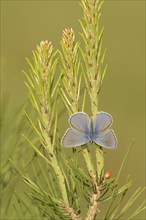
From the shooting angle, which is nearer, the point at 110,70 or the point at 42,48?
the point at 42,48

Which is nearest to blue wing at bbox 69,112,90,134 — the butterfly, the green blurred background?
the butterfly

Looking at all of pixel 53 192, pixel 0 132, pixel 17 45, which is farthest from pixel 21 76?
pixel 53 192

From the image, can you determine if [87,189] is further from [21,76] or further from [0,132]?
[21,76]

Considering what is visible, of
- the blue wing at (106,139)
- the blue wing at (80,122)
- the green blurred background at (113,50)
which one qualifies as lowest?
the blue wing at (106,139)

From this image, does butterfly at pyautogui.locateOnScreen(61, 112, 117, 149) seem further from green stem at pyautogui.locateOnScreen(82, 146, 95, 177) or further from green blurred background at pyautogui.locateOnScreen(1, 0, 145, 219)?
green blurred background at pyautogui.locateOnScreen(1, 0, 145, 219)

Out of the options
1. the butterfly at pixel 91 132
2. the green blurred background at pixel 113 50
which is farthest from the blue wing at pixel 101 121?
the green blurred background at pixel 113 50

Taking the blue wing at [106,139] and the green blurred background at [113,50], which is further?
the green blurred background at [113,50]

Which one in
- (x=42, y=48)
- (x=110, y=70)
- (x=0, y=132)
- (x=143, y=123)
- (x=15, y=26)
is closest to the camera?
(x=42, y=48)

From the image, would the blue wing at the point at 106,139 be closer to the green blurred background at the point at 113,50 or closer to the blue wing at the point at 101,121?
the blue wing at the point at 101,121
